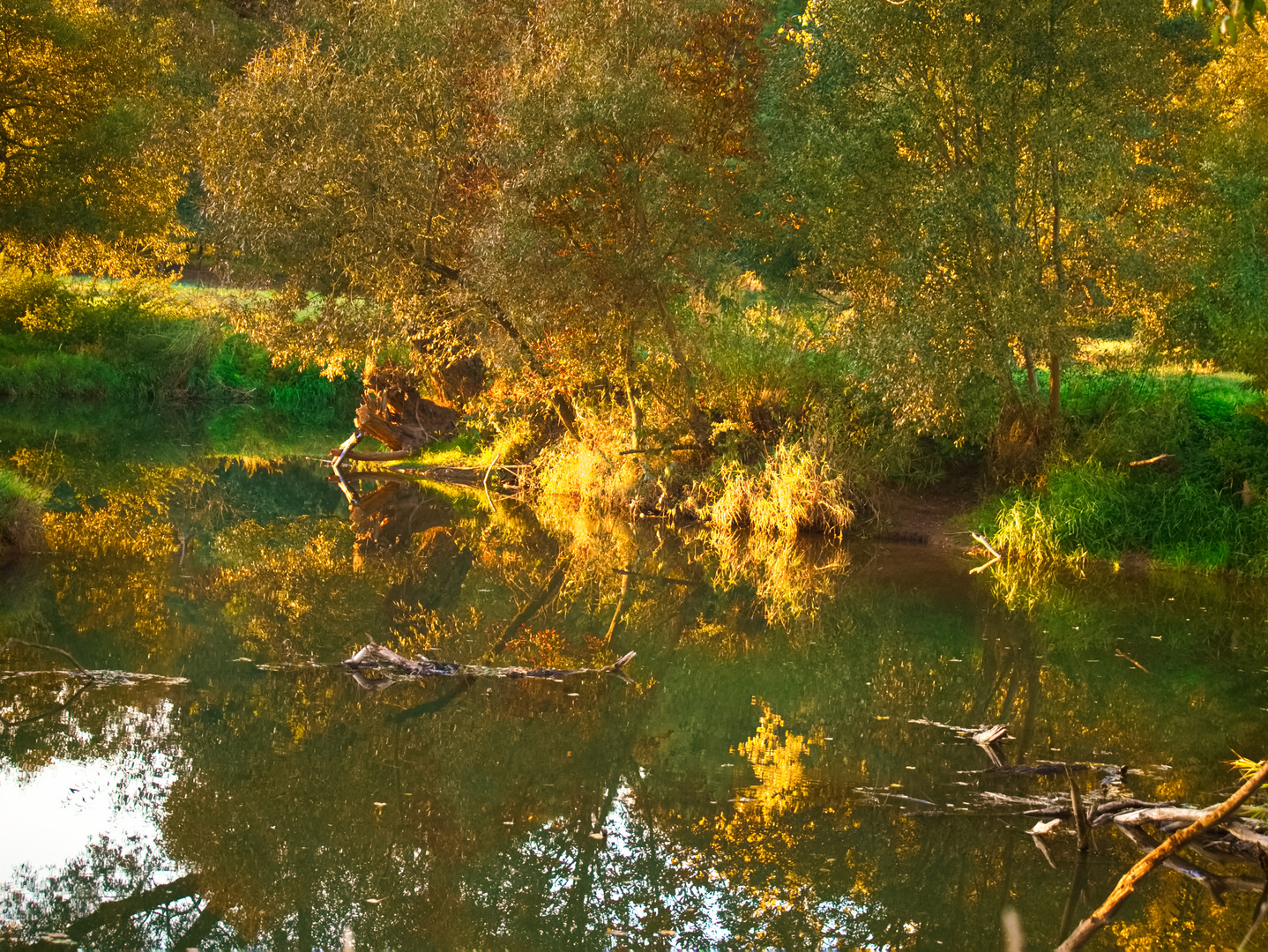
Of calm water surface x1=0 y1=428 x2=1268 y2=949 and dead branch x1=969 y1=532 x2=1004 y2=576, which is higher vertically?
calm water surface x1=0 y1=428 x2=1268 y2=949

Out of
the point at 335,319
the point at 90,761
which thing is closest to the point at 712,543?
the point at 335,319

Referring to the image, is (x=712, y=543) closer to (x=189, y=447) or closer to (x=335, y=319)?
(x=335, y=319)

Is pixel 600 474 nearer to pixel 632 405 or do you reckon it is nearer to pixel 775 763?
pixel 632 405

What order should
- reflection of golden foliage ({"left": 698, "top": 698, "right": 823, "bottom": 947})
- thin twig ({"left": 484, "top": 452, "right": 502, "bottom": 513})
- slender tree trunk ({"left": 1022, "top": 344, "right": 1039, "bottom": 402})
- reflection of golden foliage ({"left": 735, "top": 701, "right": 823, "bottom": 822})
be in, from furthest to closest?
thin twig ({"left": 484, "top": 452, "right": 502, "bottom": 513}) < slender tree trunk ({"left": 1022, "top": 344, "right": 1039, "bottom": 402}) < reflection of golden foliage ({"left": 735, "top": 701, "right": 823, "bottom": 822}) < reflection of golden foliage ({"left": 698, "top": 698, "right": 823, "bottom": 947})

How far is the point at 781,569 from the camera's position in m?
17.2

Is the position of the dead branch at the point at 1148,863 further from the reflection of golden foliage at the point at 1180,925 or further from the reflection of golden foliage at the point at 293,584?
the reflection of golden foliage at the point at 293,584

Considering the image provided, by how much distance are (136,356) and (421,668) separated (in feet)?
93.4

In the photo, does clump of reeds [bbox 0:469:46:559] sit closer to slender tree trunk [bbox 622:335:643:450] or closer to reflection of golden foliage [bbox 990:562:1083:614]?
slender tree trunk [bbox 622:335:643:450]

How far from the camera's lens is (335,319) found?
21.8 metres

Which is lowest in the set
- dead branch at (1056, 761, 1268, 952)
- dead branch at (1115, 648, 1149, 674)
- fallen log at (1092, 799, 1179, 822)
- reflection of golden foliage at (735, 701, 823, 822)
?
dead branch at (1115, 648, 1149, 674)

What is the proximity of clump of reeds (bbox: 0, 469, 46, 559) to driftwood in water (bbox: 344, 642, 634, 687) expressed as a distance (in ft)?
21.2

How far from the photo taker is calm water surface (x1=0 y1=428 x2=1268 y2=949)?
6988 millimetres

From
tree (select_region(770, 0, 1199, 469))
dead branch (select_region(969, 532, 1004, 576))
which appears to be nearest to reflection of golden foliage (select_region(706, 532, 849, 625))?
dead branch (select_region(969, 532, 1004, 576))

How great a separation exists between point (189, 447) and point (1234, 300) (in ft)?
73.1
